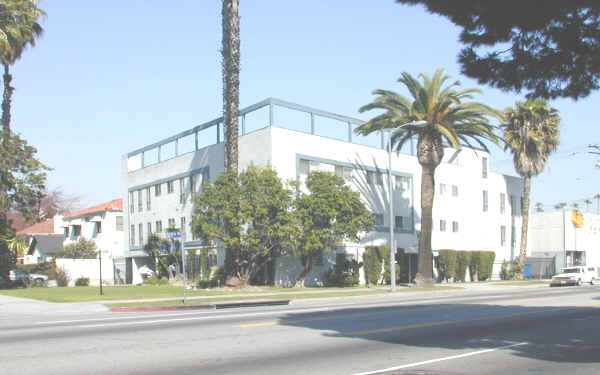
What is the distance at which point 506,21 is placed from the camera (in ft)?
32.3

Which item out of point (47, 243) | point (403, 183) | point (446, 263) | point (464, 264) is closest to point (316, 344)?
point (446, 263)

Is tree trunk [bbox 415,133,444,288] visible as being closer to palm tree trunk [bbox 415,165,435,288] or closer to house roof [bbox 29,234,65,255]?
palm tree trunk [bbox 415,165,435,288]

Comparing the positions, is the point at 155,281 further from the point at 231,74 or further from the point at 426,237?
the point at 426,237

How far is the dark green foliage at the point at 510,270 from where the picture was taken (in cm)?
5066

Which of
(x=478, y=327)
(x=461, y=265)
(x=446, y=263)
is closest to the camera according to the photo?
(x=478, y=327)

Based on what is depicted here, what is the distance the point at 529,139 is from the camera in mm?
50000

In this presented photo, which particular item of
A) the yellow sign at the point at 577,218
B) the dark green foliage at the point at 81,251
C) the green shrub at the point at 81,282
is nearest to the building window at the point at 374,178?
the green shrub at the point at 81,282

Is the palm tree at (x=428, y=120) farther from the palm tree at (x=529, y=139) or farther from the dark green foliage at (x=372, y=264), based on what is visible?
the palm tree at (x=529, y=139)

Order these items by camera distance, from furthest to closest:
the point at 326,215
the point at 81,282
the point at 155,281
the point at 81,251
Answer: the point at 81,251 → the point at 155,281 → the point at 81,282 → the point at 326,215

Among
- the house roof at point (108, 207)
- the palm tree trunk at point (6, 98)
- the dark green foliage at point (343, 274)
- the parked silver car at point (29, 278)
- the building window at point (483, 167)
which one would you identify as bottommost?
the parked silver car at point (29, 278)

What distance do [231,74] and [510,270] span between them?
29.5 metres

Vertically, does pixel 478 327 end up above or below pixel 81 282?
above

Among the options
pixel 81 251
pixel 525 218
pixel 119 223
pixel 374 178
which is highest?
pixel 374 178

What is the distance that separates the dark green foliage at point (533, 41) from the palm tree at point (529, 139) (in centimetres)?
4092
